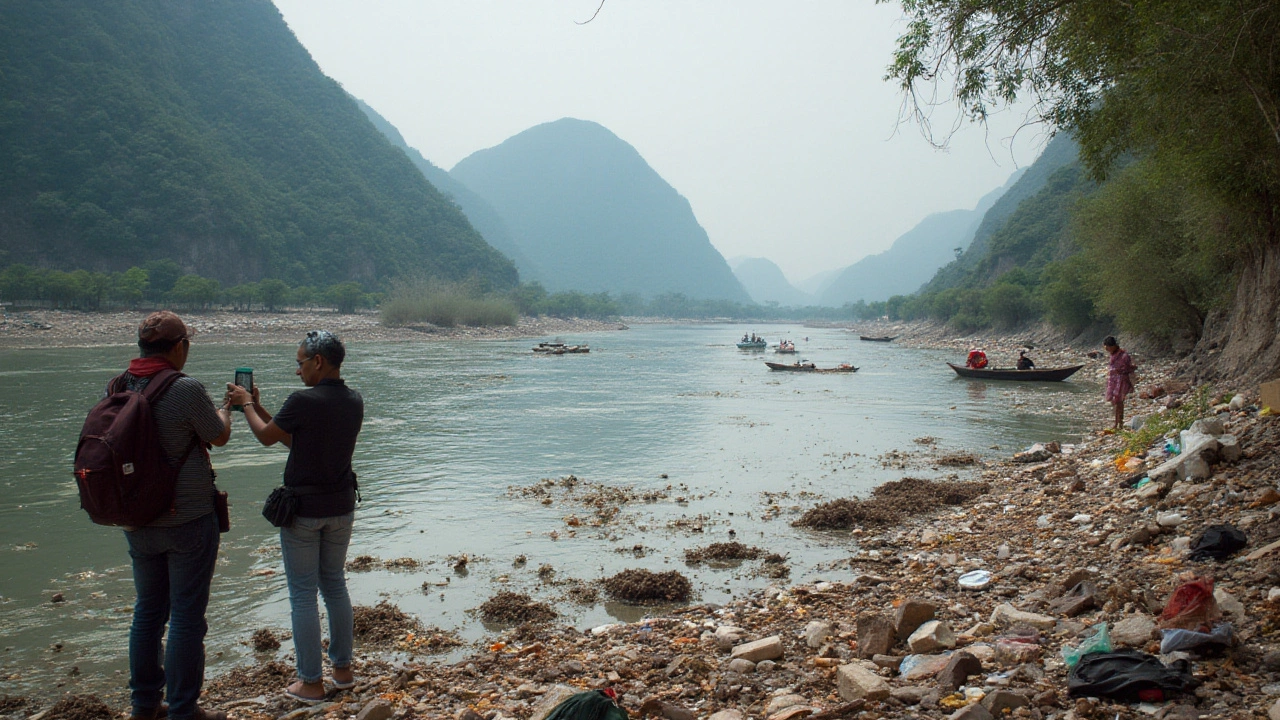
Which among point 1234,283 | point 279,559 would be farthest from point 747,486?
point 1234,283

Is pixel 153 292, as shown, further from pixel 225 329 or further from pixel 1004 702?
pixel 1004 702

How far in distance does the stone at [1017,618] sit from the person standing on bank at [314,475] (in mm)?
4616

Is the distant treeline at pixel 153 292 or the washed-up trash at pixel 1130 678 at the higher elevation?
the distant treeline at pixel 153 292

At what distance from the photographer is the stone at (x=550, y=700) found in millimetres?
4121

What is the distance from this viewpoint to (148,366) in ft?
13.7

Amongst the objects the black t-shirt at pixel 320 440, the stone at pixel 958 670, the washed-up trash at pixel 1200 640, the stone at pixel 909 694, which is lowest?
the stone at pixel 909 694

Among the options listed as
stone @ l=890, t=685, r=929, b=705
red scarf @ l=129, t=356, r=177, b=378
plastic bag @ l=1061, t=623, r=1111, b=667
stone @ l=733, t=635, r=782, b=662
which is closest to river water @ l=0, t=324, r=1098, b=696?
stone @ l=733, t=635, r=782, b=662

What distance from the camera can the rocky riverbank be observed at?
193ft

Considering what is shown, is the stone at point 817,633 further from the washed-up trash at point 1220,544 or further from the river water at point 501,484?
the washed-up trash at point 1220,544

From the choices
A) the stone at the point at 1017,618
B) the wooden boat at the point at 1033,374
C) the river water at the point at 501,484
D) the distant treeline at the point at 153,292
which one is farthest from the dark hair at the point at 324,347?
the distant treeline at the point at 153,292

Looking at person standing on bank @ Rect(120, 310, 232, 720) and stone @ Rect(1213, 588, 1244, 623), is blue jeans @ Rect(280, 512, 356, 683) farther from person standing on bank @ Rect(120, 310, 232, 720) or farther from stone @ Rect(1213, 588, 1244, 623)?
stone @ Rect(1213, 588, 1244, 623)

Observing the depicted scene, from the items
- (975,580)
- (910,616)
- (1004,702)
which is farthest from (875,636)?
(975,580)

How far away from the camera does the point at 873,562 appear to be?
8.70 metres

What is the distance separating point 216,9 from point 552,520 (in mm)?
184301
